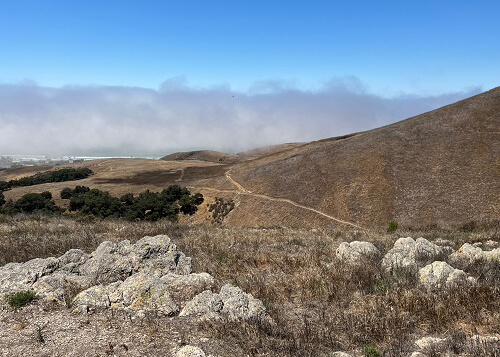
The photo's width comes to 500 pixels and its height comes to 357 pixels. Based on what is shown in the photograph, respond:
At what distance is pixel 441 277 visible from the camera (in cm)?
885

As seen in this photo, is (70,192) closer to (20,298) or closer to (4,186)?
(4,186)

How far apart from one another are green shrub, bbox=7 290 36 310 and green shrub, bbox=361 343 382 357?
751 cm

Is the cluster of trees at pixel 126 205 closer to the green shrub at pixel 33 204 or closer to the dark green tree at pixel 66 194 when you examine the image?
the green shrub at pixel 33 204

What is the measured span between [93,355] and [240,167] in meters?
75.4

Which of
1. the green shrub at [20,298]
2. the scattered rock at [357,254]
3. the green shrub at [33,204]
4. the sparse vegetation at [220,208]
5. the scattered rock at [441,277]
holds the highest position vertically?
the green shrub at [20,298]

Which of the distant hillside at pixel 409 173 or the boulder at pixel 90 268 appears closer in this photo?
the boulder at pixel 90 268

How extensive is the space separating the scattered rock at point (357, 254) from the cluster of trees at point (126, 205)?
134ft

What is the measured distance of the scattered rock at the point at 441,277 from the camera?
840cm

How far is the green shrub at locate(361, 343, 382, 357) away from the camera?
5.58 m

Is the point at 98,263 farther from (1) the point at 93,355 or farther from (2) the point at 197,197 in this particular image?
(2) the point at 197,197

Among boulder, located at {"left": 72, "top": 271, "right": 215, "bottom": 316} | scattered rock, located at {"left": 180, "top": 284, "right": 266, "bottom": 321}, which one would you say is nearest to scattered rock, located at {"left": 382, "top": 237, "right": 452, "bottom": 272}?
scattered rock, located at {"left": 180, "top": 284, "right": 266, "bottom": 321}

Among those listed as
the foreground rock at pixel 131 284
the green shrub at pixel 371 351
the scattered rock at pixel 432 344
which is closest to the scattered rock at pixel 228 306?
the foreground rock at pixel 131 284

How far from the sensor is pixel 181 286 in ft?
29.3

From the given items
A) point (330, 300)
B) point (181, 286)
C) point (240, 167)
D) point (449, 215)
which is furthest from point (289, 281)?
point (240, 167)
